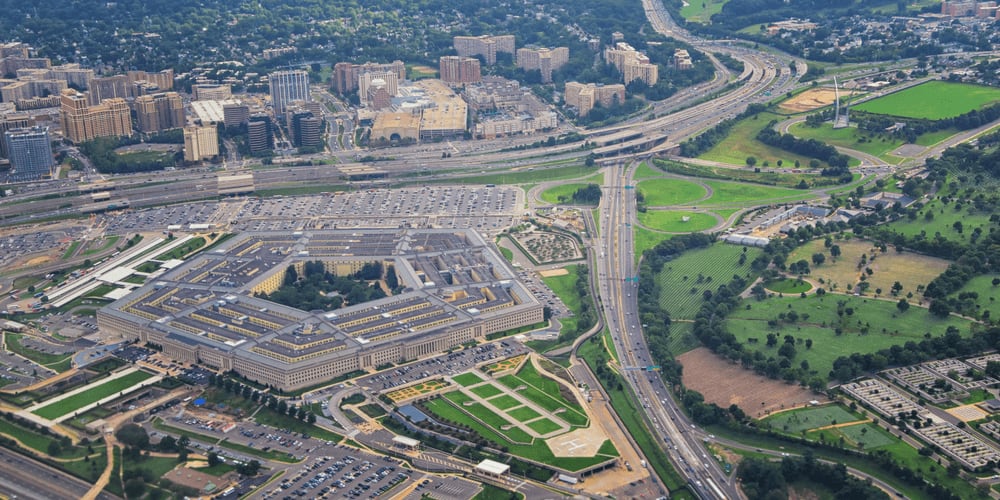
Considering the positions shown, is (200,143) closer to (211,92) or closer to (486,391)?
(211,92)

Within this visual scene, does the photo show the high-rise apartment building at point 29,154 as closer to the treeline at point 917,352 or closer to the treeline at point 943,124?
the treeline at point 917,352

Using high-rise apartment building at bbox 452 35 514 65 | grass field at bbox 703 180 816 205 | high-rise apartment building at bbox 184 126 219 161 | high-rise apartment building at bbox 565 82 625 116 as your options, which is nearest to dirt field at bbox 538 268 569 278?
grass field at bbox 703 180 816 205

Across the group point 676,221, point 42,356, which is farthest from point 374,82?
point 42,356

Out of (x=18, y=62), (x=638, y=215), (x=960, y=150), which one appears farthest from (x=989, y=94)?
(x=18, y=62)

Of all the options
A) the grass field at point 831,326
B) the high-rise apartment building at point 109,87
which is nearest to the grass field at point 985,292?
the grass field at point 831,326

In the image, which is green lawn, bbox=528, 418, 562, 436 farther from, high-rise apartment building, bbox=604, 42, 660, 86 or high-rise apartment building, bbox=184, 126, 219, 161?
high-rise apartment building, bbox=604, 42, 660, 86

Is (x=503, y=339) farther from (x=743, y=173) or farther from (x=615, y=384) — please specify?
(x=743, y=173)
